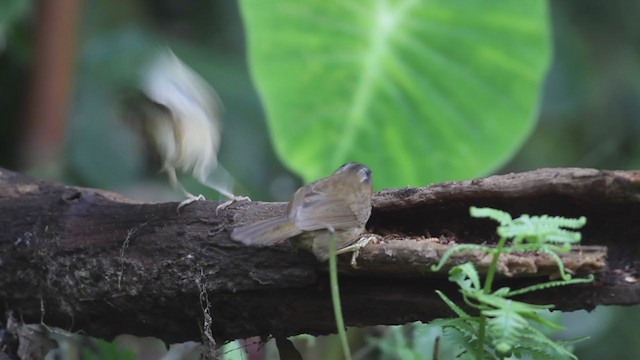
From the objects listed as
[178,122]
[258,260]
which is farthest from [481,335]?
[178,122]

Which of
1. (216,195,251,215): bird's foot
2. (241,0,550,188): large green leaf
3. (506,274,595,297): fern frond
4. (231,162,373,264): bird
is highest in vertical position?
(241,0,550,188): large green leaf

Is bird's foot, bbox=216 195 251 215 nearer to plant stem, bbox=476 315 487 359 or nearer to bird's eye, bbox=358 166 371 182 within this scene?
bird's eye, bbox=358 166 371 182

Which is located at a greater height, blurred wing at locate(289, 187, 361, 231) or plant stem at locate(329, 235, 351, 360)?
blurred wing at locate(289, 187, 361, 231)

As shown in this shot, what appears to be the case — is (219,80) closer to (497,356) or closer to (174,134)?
(174,134)

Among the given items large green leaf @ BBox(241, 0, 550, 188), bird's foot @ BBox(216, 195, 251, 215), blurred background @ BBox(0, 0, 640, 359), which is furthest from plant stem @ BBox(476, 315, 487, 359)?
blurred background @ BBox(0, 0, 640, 359)

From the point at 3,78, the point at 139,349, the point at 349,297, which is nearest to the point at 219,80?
the point at 3,78

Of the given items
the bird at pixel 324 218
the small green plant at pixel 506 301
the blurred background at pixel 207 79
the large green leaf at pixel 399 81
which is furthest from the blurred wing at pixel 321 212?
the blurred background at pixel 207 79

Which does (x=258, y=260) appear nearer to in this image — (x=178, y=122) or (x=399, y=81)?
(x=178, y=122)
